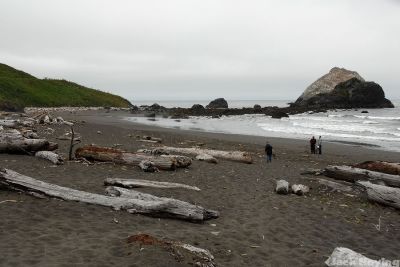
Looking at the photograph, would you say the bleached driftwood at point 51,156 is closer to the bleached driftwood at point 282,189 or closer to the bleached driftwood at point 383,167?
the bleached driftwood at point 282,189

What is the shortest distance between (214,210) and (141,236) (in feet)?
11.5

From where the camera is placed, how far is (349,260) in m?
7.17

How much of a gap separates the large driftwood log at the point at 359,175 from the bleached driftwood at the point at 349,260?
732cm

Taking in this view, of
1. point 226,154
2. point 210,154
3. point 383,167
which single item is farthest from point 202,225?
point 210,154

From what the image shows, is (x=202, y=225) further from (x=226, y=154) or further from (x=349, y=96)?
(x=349, y=96)

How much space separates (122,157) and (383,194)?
28.8 feet

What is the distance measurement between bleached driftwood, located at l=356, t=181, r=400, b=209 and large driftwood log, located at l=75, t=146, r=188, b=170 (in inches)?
262

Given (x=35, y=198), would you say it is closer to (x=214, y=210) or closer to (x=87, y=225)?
(x=87, y=225)

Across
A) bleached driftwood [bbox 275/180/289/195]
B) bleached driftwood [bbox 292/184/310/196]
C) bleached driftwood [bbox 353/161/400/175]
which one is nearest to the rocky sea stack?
bleached driftwood [bbox 353/161/400/175]

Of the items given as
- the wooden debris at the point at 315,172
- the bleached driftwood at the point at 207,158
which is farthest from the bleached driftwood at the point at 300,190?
the bleached driftwood at the point at 207,158

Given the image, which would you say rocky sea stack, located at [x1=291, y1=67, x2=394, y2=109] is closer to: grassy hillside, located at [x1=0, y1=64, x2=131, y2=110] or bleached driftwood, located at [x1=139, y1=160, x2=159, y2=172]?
grassy hillside, located at [x1=0, y1=64, x2=131, y2=110]

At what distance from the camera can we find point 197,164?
17.4 meters

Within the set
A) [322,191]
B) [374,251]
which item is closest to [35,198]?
[374,251]

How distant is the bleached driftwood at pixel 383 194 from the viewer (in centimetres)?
1232
